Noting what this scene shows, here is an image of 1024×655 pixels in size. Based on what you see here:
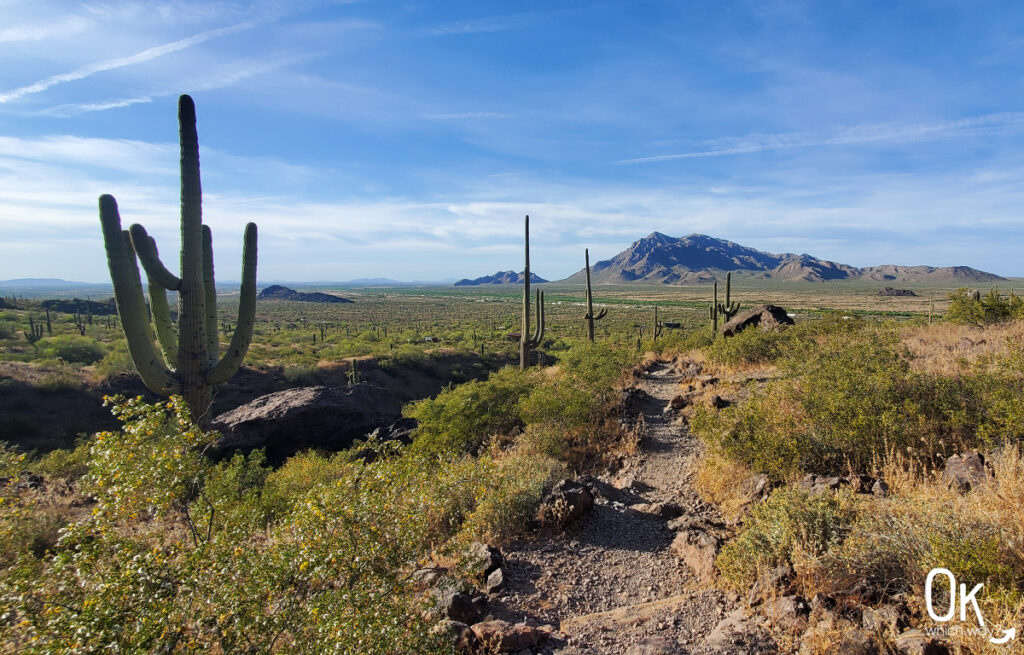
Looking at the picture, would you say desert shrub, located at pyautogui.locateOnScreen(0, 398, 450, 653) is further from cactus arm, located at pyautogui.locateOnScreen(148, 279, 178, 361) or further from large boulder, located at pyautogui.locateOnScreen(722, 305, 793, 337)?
large boulder, located at pyautogui.locateOnScreen(722, 305, 793, 337)

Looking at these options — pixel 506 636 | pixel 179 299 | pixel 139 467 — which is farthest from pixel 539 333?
pixel 139 467

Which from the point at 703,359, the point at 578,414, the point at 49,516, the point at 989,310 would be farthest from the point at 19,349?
the point at 989,310

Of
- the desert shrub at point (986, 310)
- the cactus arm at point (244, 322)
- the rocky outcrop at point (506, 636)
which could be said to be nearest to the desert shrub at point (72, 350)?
the cactus arm at point (244, 322)

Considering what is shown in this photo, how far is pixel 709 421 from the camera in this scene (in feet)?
24.6

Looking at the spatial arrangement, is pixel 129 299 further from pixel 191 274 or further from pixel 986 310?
pixel 986 310

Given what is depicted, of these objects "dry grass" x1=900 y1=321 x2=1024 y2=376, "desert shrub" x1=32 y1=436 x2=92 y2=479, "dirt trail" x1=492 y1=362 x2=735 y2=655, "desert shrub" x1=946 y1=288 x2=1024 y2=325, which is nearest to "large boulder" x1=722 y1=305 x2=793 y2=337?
"dry grass" x1=900 y1=321 x2=1024 y2=376

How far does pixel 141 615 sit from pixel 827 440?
7.01 meters

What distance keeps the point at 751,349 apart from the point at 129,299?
13.6m

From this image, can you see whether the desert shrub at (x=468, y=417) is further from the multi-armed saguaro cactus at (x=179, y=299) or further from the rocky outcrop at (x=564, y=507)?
the multi-armed saguaro cactus at (x=179, y=299)

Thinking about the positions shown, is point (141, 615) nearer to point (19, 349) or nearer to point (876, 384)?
point (876, 384)

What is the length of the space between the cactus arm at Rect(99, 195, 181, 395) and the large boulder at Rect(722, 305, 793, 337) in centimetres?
1577

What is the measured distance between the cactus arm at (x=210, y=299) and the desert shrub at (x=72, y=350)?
770 inches

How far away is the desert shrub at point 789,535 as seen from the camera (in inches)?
169

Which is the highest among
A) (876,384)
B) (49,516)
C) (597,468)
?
(876,384)
